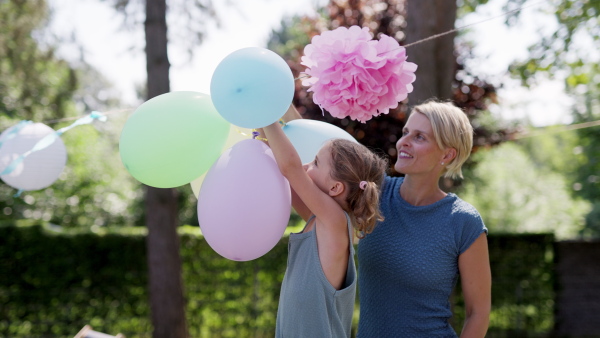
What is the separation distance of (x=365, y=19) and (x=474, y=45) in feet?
3.67

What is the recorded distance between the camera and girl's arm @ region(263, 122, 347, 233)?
1545 millimetres

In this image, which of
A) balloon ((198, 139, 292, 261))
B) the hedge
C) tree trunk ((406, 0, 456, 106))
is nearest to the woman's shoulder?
balloon ((198, 139, 292, 261))

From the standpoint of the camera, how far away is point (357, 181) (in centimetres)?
164

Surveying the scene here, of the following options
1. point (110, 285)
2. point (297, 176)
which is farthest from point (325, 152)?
point (110, 285)

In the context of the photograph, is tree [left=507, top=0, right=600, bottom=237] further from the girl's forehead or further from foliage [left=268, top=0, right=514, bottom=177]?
the girl's forehead

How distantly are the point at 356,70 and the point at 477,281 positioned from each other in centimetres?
73

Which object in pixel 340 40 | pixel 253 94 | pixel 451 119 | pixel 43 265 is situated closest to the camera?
pixel 253 94

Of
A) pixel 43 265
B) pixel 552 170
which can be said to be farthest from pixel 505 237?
pixel 552 170

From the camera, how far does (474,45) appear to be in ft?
17.8

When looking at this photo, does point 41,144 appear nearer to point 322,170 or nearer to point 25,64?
point 322,170

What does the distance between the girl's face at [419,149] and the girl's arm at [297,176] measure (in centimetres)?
37

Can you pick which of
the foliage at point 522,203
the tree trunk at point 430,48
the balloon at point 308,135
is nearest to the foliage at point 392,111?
the tree trunk at point 430,48

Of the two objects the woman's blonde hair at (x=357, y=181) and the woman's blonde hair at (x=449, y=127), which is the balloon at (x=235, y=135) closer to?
the woman's blonde hair at (x=357, y=181)

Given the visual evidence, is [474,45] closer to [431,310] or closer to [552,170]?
[431,310]
